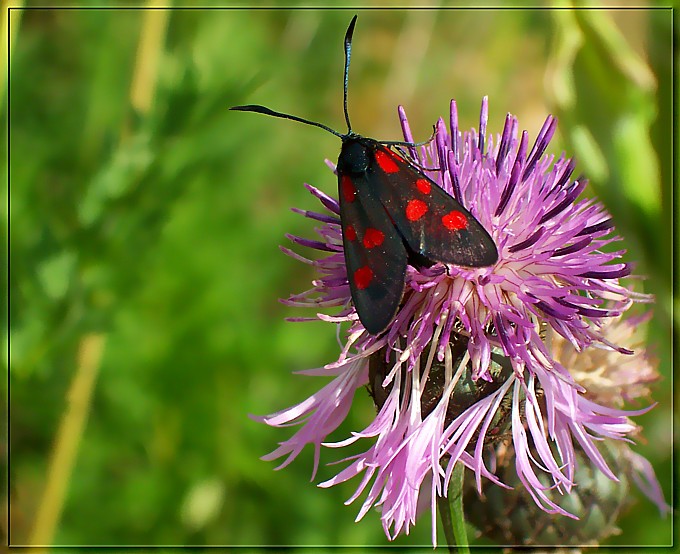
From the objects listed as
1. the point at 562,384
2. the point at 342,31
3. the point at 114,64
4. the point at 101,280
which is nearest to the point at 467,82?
the point at 342,31

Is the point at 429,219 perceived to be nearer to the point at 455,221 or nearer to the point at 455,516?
the point at 455,221

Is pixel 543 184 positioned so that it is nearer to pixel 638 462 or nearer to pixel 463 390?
pixel 463 390

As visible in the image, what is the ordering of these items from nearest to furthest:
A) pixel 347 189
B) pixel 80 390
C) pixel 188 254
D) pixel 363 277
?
pixel 363 277, pixel 347 189, pixel 80 390, pixel 188 254

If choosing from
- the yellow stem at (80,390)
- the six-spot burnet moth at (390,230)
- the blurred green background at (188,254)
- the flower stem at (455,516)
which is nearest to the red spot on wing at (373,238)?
the six-spot burnet moth at (390,230)

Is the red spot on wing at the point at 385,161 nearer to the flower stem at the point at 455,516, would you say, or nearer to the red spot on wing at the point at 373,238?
the red spot on wing at the point at 373,238

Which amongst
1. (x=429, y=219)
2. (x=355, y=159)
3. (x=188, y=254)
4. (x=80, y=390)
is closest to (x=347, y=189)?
(x=355, y=159)
